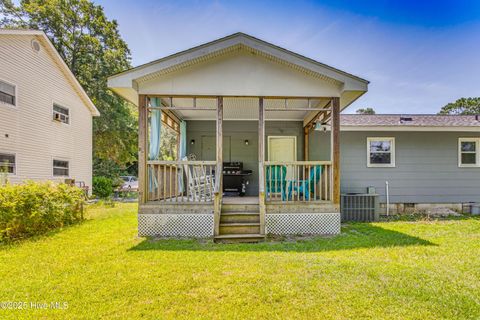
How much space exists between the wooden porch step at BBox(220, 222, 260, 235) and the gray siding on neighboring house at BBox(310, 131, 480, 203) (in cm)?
474

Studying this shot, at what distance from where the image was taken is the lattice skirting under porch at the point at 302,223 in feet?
20.1

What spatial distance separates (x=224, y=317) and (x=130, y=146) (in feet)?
64.0

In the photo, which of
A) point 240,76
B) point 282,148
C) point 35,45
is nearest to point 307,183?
point 282,148

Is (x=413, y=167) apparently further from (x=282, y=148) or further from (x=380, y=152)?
(x=282, y=148)

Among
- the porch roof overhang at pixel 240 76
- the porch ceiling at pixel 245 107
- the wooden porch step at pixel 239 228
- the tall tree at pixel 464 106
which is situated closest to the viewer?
the wooden porch step at pixel 239 228

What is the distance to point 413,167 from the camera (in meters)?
9.23

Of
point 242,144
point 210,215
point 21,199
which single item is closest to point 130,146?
point 242,144

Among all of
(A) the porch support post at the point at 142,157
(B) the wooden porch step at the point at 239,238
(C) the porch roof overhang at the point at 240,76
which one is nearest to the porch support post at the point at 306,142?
(C) the porch roof overhang at the point at 240,76

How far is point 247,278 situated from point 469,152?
396 inches

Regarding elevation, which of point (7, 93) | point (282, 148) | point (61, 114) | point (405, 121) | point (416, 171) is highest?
point (7, 93)

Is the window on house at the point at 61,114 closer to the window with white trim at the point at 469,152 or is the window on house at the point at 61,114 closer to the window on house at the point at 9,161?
the window on house at the point at 9,161

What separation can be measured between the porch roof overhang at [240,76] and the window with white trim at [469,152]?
5.73 m

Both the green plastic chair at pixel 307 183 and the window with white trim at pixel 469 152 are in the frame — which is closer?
the green plastic chair at pixel 307 183

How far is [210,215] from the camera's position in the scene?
237 inches
